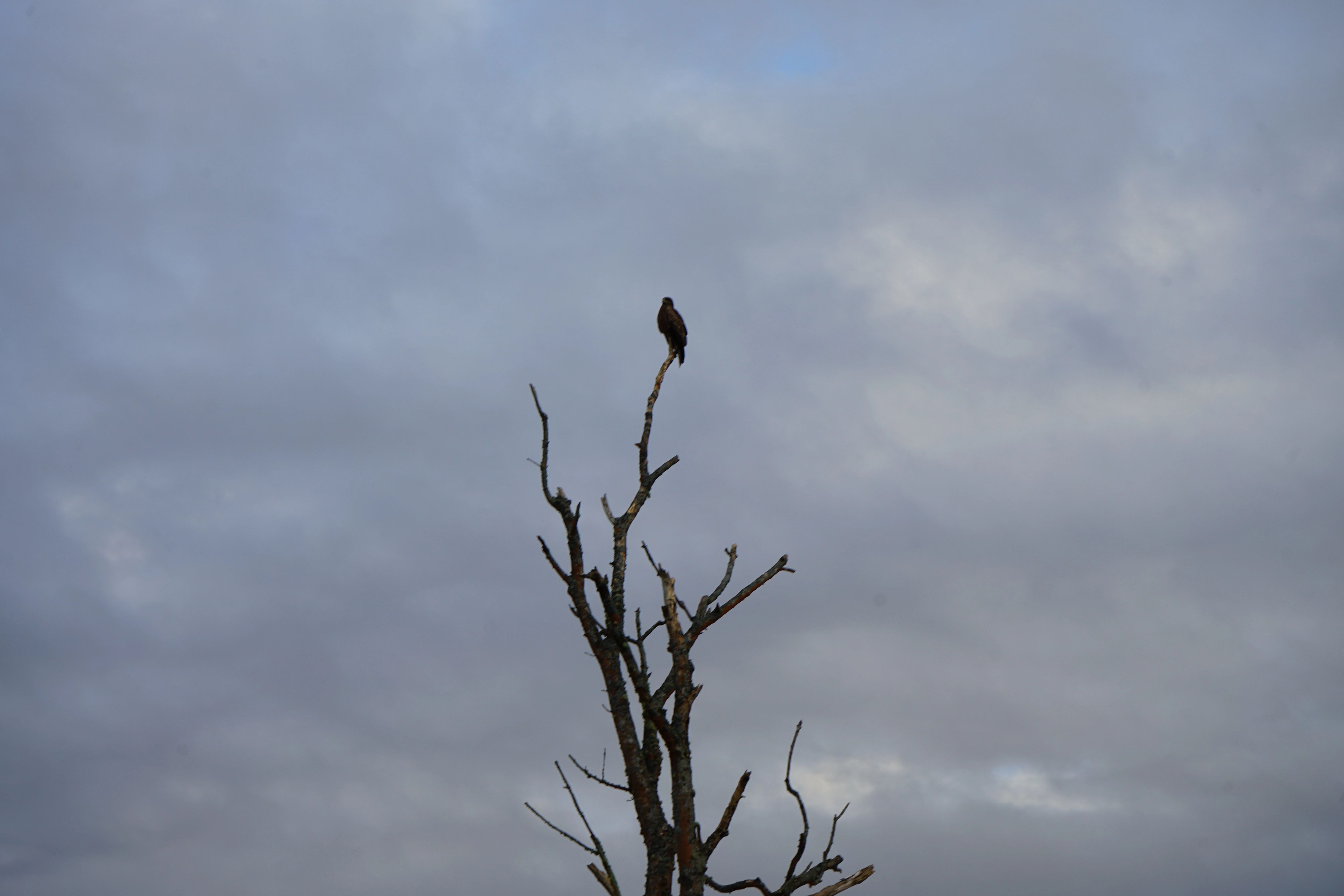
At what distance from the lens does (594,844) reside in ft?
26.3

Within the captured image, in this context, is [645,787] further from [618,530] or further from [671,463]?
[671,463]

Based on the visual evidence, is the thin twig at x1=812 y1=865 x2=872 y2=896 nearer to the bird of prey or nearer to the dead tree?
the dead tree

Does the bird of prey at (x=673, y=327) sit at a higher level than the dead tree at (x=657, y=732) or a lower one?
higher

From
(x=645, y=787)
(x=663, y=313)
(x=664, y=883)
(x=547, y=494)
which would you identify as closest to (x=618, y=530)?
(x=547, y=494)

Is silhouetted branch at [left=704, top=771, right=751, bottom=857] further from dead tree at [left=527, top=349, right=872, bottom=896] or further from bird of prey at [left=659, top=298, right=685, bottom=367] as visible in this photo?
bird of prey at [left=659, top=298, right=685, bottom=367]

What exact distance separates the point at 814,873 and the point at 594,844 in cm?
165

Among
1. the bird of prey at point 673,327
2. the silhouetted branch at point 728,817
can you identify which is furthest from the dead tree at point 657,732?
the bird of prey at point 673,327

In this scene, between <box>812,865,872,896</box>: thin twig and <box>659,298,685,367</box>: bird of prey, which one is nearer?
<box>812,865,872,896</box>: thin twig

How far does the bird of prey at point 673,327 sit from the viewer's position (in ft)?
59.3

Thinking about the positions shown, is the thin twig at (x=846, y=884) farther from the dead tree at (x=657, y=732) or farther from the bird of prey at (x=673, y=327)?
the bird of prey at (x=673, y=327)

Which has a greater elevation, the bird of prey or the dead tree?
the bird of prey

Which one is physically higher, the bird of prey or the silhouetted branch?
the bird of prey

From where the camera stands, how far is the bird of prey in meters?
18.1

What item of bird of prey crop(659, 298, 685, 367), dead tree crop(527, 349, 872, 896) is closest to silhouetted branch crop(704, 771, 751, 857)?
dead tree crop(527, 349, 872, 896)
